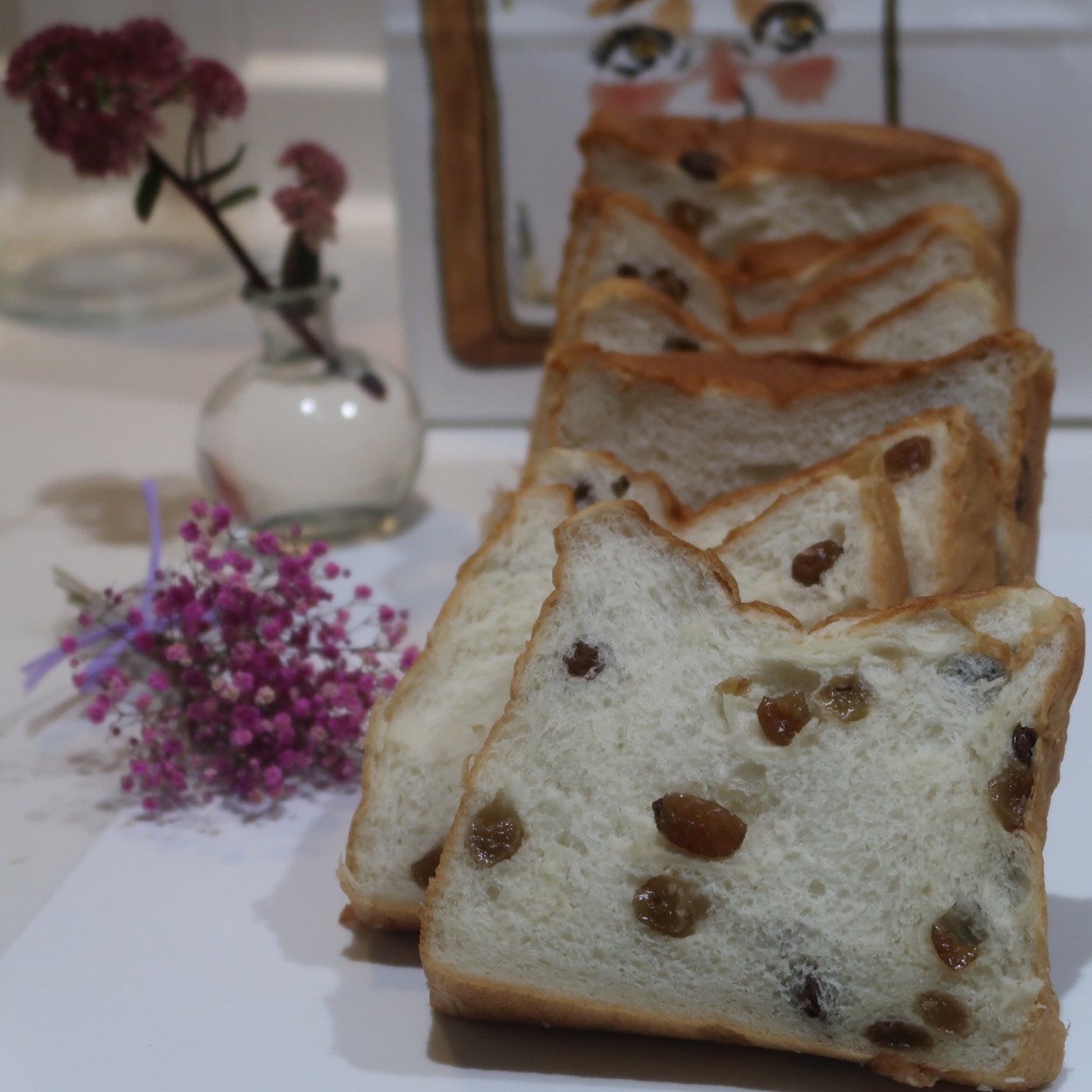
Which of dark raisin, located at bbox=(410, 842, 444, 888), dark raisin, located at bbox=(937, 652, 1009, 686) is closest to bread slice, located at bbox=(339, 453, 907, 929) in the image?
Answer: dark raisin, located at bbox=(410, 842, 444, 888)

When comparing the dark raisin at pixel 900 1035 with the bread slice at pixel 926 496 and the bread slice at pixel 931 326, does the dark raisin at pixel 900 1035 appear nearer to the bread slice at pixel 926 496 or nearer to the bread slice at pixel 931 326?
the bread slice at pixel 926 496

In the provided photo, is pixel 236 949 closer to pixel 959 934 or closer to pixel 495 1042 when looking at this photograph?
pixel 495 1042

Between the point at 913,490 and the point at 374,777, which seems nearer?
the point at 374,777

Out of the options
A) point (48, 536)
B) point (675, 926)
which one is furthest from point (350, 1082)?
point (48, 536)

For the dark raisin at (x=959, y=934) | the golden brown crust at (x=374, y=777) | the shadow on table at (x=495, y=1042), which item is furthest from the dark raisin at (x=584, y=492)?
the dark raisin at (x=959, y=934)

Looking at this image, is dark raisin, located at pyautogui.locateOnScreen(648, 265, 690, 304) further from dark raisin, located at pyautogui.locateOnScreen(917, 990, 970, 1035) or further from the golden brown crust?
dark raisin, located at pyautogui.locateOnScreen(917, 990, 970, 1035)

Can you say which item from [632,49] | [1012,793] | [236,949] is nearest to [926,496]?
[1012,793]
